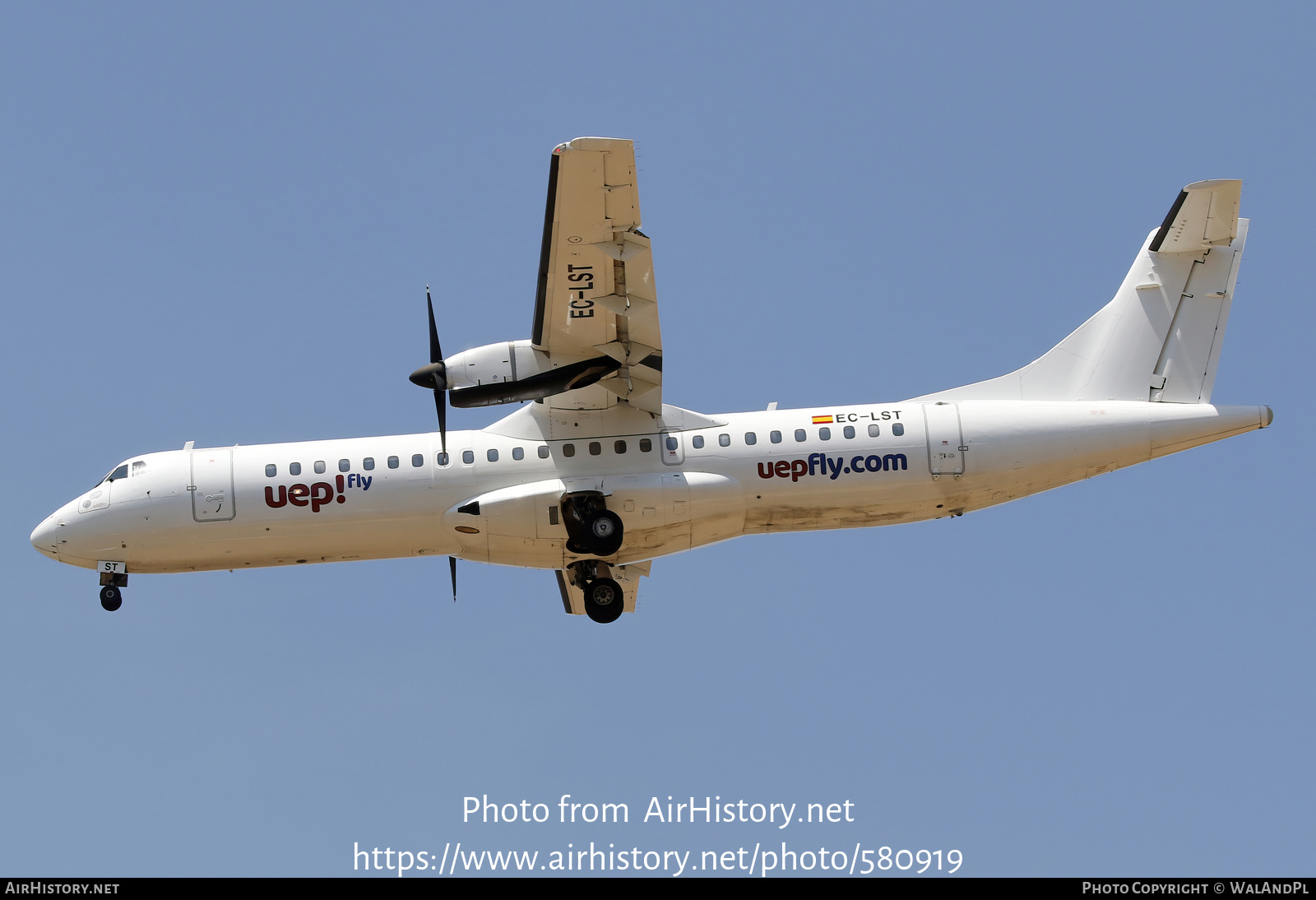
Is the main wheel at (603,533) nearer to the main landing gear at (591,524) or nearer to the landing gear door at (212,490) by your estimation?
the main landing gear at (591,524)

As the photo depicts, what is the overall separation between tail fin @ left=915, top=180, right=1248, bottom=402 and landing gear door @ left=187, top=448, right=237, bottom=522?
1068cm

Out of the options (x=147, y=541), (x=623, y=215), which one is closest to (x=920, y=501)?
(x=623, y=215)

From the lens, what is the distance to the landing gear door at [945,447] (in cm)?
2223

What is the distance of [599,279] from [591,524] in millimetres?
3706

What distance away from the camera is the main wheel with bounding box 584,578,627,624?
23.0 metres

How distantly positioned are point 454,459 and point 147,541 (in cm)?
482

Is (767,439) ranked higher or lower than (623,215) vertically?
lower

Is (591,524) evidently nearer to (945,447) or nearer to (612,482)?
(612,482)

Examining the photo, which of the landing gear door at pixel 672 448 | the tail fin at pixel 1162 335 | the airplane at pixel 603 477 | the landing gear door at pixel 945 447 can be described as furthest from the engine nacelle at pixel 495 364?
the tail fin at pixel 1162 335

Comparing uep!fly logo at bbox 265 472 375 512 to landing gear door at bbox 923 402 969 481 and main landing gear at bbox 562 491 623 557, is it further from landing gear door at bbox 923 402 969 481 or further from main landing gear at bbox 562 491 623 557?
landing gear door at bbox 923 402 969 481

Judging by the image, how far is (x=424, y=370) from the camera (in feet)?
69.0

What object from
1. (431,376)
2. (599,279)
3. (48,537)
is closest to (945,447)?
(599,279)
